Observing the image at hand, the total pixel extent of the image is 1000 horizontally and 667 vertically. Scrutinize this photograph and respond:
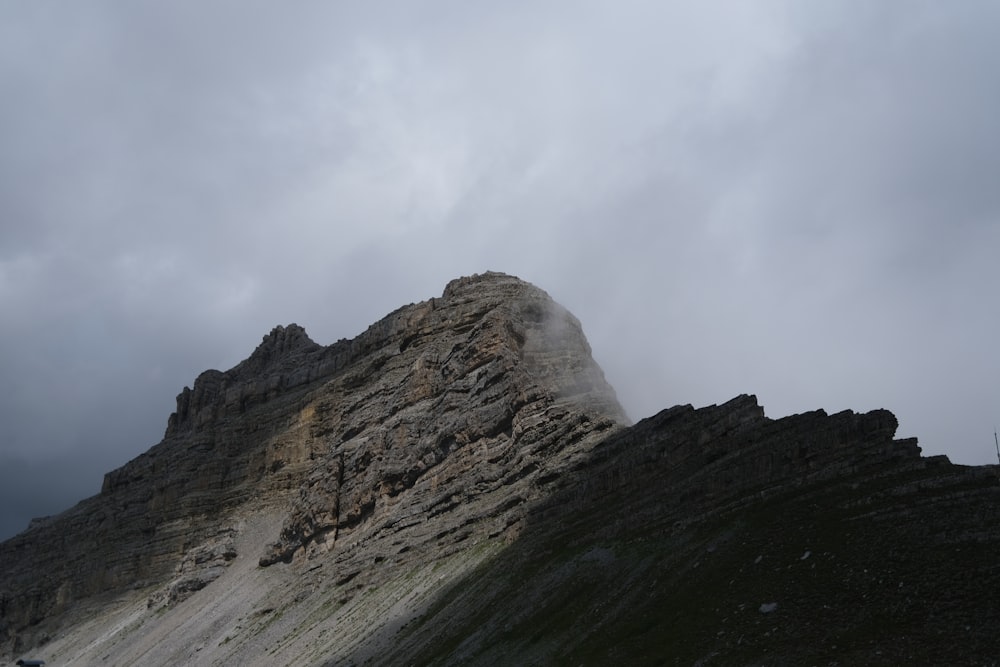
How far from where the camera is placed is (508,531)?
288 feet

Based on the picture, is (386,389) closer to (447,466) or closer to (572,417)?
(447,466)

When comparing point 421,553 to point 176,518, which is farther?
point 176,518

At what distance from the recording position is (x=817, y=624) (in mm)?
40625

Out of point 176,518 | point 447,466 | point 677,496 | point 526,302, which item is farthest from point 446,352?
point 677,496

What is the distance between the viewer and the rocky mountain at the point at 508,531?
43.2 m

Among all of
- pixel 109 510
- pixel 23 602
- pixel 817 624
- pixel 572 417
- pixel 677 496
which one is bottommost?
pixel 817 624

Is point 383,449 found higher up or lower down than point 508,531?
higher up

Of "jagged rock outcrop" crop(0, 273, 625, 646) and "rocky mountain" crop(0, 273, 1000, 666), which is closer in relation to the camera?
"rocky mountain" crop(0, 273, 1000, 666)

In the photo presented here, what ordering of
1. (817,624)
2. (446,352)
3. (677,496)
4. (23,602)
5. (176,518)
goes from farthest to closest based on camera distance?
(23,602)
(176,518)
(446,352)
(677,496)
(817,624)

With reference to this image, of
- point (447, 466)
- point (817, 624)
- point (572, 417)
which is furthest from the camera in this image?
point (447, 466)

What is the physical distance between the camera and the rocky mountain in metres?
43.2

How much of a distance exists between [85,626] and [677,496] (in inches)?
5247

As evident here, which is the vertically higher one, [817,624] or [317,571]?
[317,571]

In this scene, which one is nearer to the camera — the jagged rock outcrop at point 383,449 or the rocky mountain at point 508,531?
the rocky mountain at point 508,531
